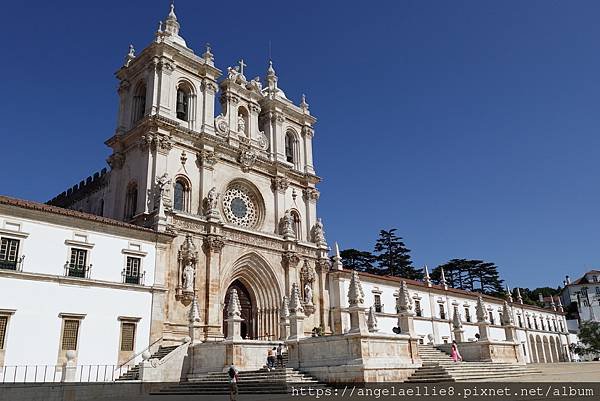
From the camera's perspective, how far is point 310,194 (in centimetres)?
4178

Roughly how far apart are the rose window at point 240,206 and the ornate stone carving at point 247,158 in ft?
5.01

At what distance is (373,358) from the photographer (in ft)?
66.4

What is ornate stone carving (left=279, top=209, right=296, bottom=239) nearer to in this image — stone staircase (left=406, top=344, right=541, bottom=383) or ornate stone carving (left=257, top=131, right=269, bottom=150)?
ornate stone carving (left=257, top=131, right=269, bottom=150)

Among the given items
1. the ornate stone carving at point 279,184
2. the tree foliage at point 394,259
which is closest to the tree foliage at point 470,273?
the tree foliage at point 394,259

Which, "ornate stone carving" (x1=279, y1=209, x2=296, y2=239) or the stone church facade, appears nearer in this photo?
the stone church facade

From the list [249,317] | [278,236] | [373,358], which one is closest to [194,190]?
[278,236]

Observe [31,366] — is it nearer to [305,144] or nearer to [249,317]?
[249,317]

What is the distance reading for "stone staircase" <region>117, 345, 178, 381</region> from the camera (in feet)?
77.9

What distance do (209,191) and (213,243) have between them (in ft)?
13.2

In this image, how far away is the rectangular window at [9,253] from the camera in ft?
71.8

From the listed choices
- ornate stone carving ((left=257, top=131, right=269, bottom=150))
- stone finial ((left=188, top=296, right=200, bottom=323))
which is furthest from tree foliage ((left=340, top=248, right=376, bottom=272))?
stone finial ((left=188, top=296, right=200, bottom=323))

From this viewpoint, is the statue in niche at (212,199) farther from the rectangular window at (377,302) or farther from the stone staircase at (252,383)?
the rectangular window at (377,302)

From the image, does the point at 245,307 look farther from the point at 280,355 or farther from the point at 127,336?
the point at 280,355

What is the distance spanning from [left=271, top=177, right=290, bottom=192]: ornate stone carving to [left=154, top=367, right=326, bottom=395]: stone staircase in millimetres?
18072
